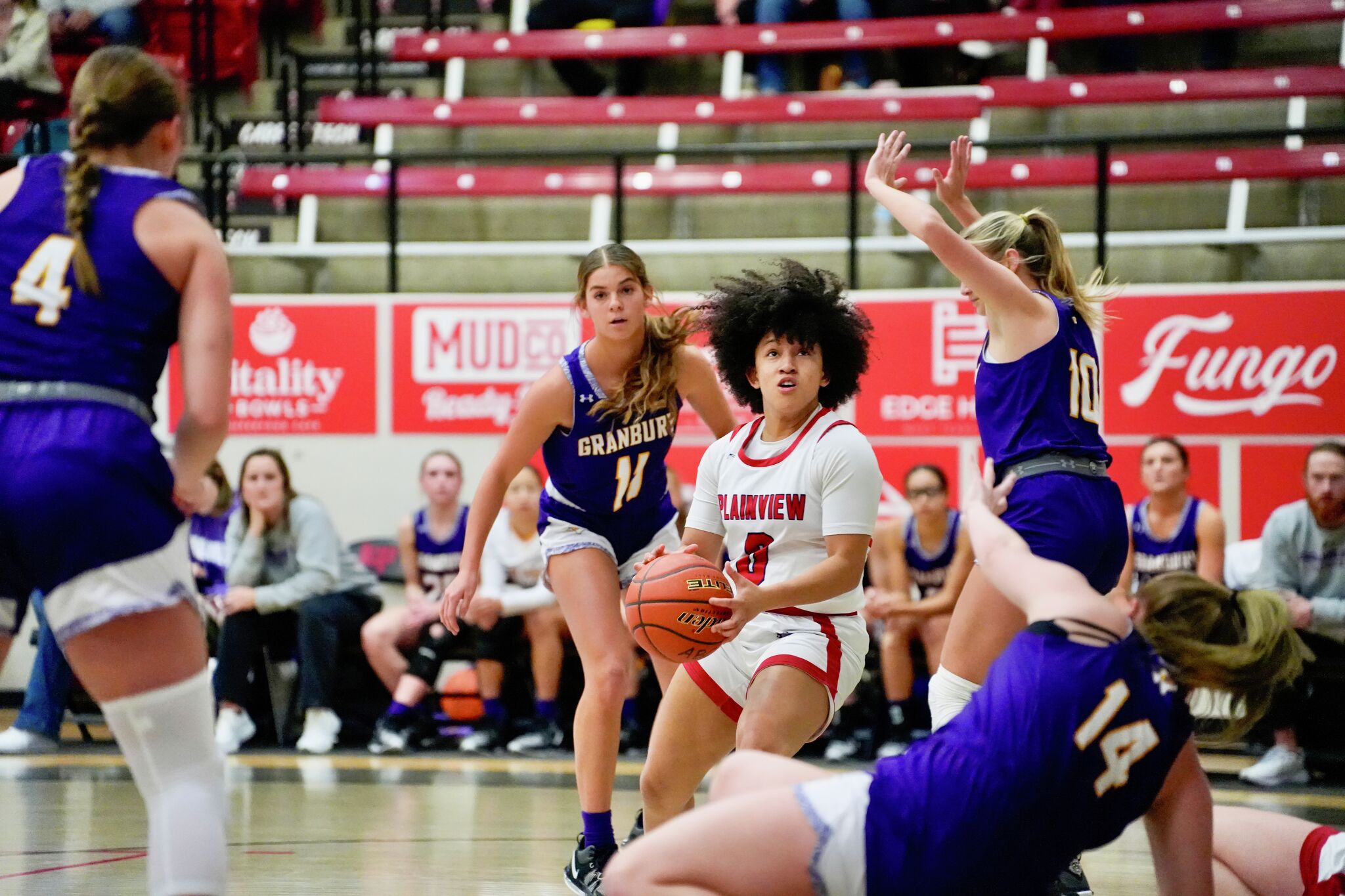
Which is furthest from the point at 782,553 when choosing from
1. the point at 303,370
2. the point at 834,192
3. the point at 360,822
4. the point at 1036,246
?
the point at 834,192

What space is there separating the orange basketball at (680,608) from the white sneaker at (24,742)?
188 inches

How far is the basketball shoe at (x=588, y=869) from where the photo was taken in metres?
4.07

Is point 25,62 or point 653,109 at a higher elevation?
point 25,62

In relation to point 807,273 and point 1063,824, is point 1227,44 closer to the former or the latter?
point 807,273

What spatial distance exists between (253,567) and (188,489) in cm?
517

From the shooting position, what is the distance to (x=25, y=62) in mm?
10195

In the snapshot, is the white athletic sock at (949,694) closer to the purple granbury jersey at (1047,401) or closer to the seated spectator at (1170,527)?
the purple granbury jersey at (1047,401)

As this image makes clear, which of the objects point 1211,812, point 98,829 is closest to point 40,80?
point 98,829

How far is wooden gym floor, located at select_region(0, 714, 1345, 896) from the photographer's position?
438 centimetres

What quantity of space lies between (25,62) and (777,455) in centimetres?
825

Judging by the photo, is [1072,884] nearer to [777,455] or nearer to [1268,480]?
[777,455]

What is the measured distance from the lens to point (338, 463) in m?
8.55

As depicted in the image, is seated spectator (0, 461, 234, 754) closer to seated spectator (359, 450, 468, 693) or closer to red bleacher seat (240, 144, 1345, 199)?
seated spectator (359, 450, 468, 693)

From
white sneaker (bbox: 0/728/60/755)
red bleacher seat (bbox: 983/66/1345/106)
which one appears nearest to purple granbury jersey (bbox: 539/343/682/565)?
white sneaker (bbox: 0/728/60/755)
